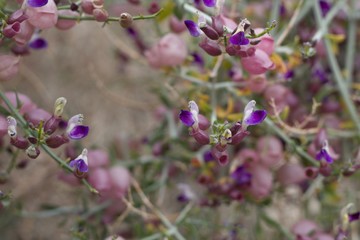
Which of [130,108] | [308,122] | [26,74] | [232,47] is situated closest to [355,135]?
[308,122]

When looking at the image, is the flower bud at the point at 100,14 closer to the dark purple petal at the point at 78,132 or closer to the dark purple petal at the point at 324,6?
the dark purple petal at the point at 78,132

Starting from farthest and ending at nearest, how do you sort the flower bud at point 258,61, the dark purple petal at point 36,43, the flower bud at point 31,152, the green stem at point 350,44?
1. the green stem at point 350,44
2. the dark purple petal at point 36,43
3. the flower bud at point 258,61
4. the flower bud at point 31,152

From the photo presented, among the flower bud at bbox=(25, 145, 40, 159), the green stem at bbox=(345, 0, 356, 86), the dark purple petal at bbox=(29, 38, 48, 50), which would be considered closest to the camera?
the flower bud at bbox=(25, 145, 40, 159)

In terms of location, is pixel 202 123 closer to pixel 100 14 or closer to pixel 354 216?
pixel 100 14

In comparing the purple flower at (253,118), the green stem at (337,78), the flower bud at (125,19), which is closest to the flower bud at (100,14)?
the flower bud at (125,19)

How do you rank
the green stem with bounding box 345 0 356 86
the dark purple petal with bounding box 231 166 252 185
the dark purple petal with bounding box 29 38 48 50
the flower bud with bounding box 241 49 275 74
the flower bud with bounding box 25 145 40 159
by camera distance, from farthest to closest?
the green stem with bounding box 345 0 356 86
the dark purple petal with bounding box 231 166 252 185
the dark purple petal with bounding box 29 38 48 50
the flower bud with bounding box 241 49 275 74
the flower bud with bounding box 25 145 40 159

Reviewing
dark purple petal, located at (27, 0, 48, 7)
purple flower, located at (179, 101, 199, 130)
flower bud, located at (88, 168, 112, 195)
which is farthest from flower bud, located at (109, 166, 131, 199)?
dark purple petal, located at (27, 0, 48, 7)

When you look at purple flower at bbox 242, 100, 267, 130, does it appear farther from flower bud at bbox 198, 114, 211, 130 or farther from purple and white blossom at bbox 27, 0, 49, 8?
purple and white blossom at bbox 27, 0, 49, 8
